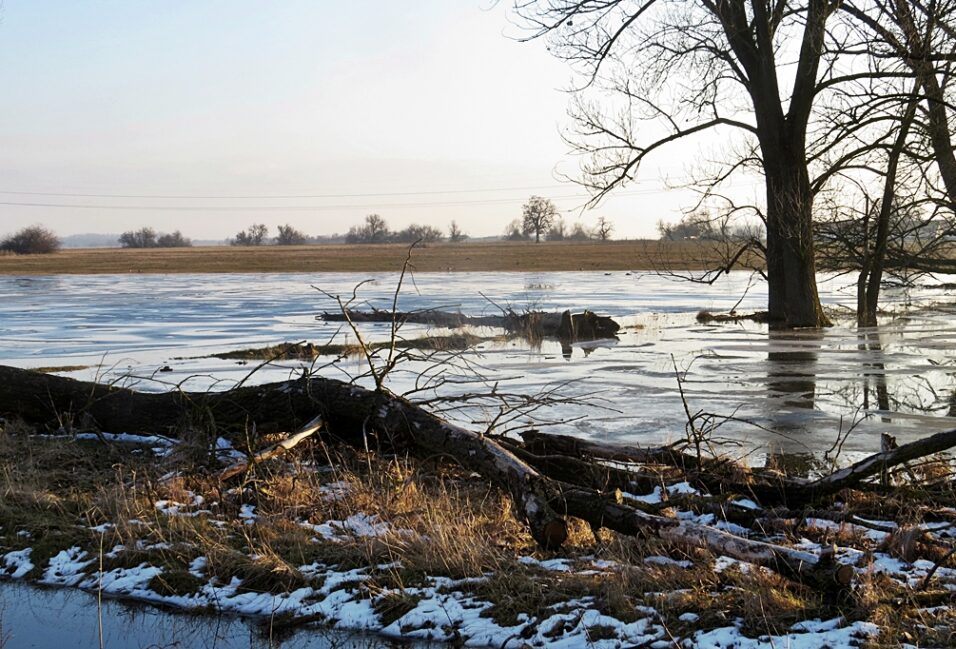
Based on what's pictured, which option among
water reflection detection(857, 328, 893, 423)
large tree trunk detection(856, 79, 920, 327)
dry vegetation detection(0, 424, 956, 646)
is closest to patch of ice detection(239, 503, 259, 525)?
dry vegetation detection(0, 424, 956, 646)

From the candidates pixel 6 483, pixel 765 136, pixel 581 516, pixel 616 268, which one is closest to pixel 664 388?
pixel 581 516

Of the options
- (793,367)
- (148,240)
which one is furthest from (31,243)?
(793,367)

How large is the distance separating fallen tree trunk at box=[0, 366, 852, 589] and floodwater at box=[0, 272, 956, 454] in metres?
0.50

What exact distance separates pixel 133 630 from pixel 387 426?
2862mm

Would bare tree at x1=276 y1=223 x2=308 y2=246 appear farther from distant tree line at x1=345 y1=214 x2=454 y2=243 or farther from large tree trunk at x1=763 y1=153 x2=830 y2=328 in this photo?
large tree trunk at x1=763 y1=153 x2=830 y2=328

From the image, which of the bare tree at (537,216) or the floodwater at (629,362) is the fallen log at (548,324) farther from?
the bare tree at (537,216)

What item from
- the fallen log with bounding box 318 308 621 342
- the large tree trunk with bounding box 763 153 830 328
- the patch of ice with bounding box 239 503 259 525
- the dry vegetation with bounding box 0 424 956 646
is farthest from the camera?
the fallen log with bounding box 318 308 621 342

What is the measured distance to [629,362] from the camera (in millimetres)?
16703

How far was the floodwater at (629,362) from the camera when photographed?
1057 cm

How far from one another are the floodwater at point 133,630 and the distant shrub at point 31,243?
382ft

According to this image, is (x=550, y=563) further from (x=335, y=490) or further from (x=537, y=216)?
(x=537, y=216)

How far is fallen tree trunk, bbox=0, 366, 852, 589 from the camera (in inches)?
211

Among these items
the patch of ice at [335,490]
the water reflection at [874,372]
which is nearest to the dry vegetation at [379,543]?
the patch of ice at [335,490]

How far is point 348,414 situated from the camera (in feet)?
26.2
